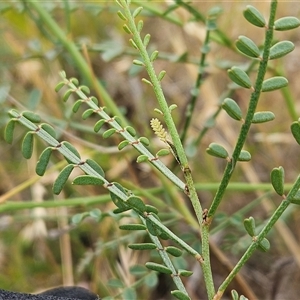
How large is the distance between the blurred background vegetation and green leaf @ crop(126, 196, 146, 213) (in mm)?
245

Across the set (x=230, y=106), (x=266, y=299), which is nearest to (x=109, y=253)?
(x=266, y=299)

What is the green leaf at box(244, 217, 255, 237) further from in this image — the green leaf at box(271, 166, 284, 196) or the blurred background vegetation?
the blurred background vegetation

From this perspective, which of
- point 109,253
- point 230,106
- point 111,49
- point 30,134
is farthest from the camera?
point 109,253

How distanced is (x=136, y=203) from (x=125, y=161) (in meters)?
0.81

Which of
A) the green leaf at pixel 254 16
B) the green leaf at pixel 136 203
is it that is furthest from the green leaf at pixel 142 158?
the green leaf at pixel 254 16

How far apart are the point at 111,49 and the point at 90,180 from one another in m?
0.55

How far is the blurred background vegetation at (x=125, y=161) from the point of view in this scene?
2.95 ft

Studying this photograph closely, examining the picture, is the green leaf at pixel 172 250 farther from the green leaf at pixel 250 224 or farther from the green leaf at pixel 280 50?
the green leaf at pixel 280 50

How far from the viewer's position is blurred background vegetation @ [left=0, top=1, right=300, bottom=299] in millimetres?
900

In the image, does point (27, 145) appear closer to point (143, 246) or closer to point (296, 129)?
point (143, 246)

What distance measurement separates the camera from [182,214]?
0.83 meters

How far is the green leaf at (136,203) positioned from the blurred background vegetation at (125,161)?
0.24 meters

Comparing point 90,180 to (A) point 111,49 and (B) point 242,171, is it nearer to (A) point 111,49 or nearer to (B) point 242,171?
(A) point 111,49

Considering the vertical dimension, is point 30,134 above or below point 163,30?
above
